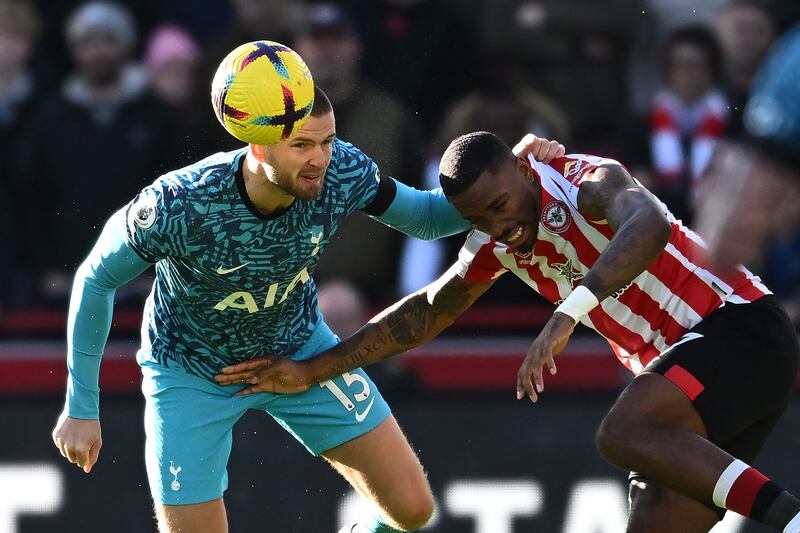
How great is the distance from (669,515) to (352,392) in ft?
4.87

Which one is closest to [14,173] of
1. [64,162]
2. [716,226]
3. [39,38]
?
[64,162]

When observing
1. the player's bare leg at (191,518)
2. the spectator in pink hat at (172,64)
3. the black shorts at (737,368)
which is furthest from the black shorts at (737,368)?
the spectator in pink hat at (172,64)

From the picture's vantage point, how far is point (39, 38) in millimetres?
9945

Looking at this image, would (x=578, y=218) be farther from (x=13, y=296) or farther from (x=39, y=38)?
(x=39, y=38)

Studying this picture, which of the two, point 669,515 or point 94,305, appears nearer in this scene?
point 669,515

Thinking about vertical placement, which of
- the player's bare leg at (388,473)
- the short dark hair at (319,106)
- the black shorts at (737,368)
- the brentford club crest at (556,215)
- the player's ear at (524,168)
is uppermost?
the short dark hair at (319,106)

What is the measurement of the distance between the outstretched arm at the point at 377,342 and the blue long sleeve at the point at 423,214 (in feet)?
0.63

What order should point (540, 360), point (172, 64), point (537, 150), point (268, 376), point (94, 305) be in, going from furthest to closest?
1. point (172, 64)
2. point (268, 376)
3. point (537, 150)
4. point (94, 305)
5. point (540, 360)

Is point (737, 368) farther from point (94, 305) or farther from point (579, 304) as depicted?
point (94, 305)

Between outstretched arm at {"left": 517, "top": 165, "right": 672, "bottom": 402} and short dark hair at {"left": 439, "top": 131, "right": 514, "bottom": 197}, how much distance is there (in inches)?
18.7

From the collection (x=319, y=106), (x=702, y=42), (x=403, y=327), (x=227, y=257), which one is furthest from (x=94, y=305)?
(x=702, y=42)

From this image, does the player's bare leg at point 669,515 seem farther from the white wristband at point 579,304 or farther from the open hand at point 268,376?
the open hand at point 268,376

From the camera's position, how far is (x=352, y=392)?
A: 6.49 meters

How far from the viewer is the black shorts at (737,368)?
5758 millimetres
